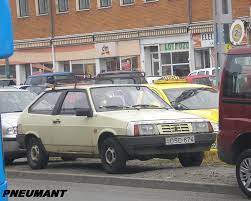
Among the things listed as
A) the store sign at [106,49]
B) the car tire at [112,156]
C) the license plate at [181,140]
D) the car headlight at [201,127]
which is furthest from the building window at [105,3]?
the license plate at [181,140]

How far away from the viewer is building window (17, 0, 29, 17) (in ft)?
157

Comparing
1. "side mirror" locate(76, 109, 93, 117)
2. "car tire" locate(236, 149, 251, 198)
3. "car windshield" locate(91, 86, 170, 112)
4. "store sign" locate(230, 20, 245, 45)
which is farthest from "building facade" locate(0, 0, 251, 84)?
"car tire" locate(236, 149, 251, 198)

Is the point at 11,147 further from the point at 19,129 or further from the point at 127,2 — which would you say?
the point at 127,2

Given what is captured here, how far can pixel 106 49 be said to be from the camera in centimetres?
4297

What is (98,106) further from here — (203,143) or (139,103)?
(203,143)

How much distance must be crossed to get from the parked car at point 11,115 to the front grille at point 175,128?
345cm

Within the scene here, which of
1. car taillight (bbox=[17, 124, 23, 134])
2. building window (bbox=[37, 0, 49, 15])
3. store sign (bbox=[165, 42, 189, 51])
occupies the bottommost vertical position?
→ car taillight (bbox=[17, 124, 23, 134])

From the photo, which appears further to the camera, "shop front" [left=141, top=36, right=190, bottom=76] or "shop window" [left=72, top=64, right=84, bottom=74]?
"shop window" [left=72, top=64, right=84, bottom=74]

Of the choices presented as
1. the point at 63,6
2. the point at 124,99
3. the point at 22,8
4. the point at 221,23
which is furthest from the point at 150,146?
the point at 22,8

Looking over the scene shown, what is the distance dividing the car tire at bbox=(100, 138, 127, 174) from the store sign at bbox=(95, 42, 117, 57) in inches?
1223

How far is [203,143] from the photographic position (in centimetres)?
1152

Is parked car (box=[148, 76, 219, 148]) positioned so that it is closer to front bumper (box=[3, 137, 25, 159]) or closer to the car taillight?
the car taillight

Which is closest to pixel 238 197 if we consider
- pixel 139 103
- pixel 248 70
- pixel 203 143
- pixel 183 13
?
pixel 248 70

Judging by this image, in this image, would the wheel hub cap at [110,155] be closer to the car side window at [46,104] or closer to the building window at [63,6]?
the car side window at [46,104]
